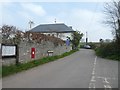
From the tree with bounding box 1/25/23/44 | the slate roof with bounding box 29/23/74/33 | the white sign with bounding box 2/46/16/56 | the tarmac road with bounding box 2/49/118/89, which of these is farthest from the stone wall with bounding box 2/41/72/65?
the slate roof with bounding box 29/23/74/33

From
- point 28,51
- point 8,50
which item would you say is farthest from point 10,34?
point 28,51

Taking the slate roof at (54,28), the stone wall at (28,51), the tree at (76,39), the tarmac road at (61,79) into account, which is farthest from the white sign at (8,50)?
the slate roof at (54,28)

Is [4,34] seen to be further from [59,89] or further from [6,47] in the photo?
[59,89]

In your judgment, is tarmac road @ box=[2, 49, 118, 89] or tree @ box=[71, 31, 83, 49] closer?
tarmac road @ box=[2, 49, 118, 89]

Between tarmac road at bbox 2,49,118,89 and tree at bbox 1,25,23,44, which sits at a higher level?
tree at bbox 1,25,23,44

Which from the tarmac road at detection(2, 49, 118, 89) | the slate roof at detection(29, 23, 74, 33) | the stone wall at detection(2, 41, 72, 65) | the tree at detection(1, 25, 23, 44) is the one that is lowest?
the tarmac road at detection(2, 49, 118, 89)

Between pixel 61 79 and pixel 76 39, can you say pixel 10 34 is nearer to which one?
pixel 61 79

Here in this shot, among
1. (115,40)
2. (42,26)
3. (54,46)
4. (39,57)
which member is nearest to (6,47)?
(39,57)

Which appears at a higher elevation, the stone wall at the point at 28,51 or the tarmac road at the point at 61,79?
the stone wall at the point at 28,51

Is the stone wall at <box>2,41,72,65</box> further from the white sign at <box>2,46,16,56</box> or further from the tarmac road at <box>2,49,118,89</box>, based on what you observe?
the tarmac road at <box>2,49,118,89</box>

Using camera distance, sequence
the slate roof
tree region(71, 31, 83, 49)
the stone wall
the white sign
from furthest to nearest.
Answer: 1. the slate roof
2. tree region(71, 31, 83, 49)
3. the stone wall
4. the white sign

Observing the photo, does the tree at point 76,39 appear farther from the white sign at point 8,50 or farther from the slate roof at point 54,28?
the white sign at point 8,50

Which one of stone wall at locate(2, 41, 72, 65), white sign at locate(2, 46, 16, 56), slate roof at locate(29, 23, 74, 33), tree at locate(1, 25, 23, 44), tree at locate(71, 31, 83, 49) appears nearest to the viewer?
white sign at locate(2, 46, 16, 56)

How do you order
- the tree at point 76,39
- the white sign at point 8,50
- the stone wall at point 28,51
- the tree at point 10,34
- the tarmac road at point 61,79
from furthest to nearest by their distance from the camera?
1. the tree at point 76,39
2. the tree at point 10,34
3. the stone wall at point 28,51
4. the white sign at point 8,50
5. the tarmac road at point 61,79
